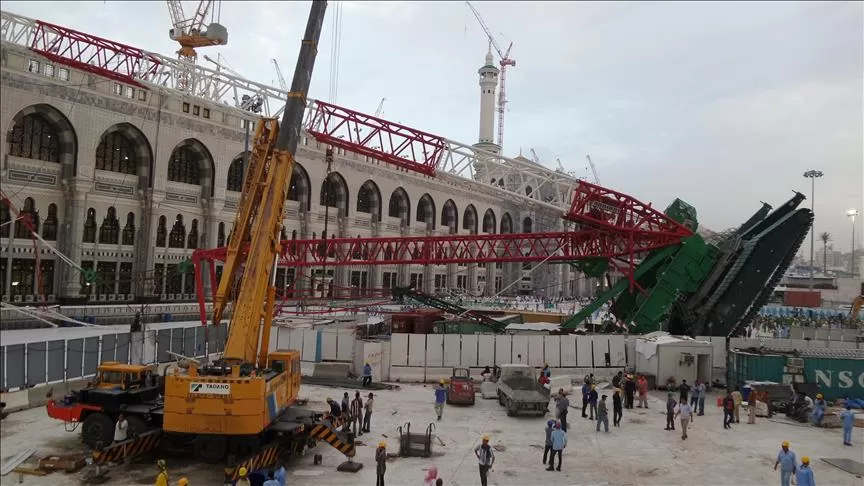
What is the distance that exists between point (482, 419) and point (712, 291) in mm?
20569

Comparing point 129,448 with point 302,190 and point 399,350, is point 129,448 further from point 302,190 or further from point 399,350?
point 302,190

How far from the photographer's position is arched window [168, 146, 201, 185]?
44.6m

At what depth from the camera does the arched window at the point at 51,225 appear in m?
35.9

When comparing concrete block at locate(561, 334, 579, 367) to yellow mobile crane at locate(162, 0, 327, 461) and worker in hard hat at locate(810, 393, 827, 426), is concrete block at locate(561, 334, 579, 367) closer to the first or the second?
worker in hard hat at locate(810, 393, 827, 426)

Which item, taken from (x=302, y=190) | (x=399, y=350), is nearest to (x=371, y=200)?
(x=302, y=190)

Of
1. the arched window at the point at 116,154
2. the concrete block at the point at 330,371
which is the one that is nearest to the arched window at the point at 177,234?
the arched window at the point at 116,154

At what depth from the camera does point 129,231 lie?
41.1m

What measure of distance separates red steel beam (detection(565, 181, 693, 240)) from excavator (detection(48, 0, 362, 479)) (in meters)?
21.0

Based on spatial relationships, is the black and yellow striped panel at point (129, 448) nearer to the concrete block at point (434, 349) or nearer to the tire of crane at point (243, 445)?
the tire of crane at point (243, 445)

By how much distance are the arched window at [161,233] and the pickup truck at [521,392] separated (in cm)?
3162

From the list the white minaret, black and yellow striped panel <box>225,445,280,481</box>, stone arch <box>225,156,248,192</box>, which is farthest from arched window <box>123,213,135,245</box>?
the white minaret

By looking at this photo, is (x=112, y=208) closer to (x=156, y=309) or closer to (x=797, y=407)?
(x=156, y=309)

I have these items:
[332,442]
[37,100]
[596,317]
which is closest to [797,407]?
[332,442]

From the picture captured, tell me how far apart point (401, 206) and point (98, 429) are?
55.4m
